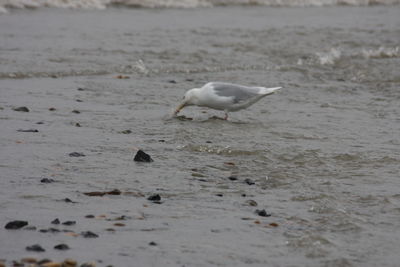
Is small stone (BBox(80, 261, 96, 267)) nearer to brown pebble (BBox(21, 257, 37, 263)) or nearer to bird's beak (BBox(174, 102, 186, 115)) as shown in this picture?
brown pebble (BBox(21, 257, 37, 263))

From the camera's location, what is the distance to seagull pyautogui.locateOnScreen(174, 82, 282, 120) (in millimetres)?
8789

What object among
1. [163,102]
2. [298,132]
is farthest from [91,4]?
[298,132]

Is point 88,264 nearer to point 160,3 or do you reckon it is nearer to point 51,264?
point 51,264

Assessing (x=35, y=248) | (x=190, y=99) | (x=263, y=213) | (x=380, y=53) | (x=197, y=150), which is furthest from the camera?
(x=380, y=53)

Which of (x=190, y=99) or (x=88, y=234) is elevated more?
(x=190, y=99)

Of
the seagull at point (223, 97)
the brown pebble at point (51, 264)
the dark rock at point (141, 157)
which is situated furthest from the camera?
the seagull at point (223, 97)

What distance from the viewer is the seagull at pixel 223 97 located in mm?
8789

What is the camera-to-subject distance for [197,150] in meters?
7.27

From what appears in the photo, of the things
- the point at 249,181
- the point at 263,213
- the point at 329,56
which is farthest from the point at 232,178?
Answer: the point at 329,56

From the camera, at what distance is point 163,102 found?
9812 mm

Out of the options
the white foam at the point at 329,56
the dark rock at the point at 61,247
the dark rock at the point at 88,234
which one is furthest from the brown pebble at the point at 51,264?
the white foam at the point at 329,56

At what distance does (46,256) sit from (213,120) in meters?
4.80

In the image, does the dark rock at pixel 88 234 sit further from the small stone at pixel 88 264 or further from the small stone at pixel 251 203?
the small stone at pixel 251 203

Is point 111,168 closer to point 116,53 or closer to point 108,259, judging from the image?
point 108,259
